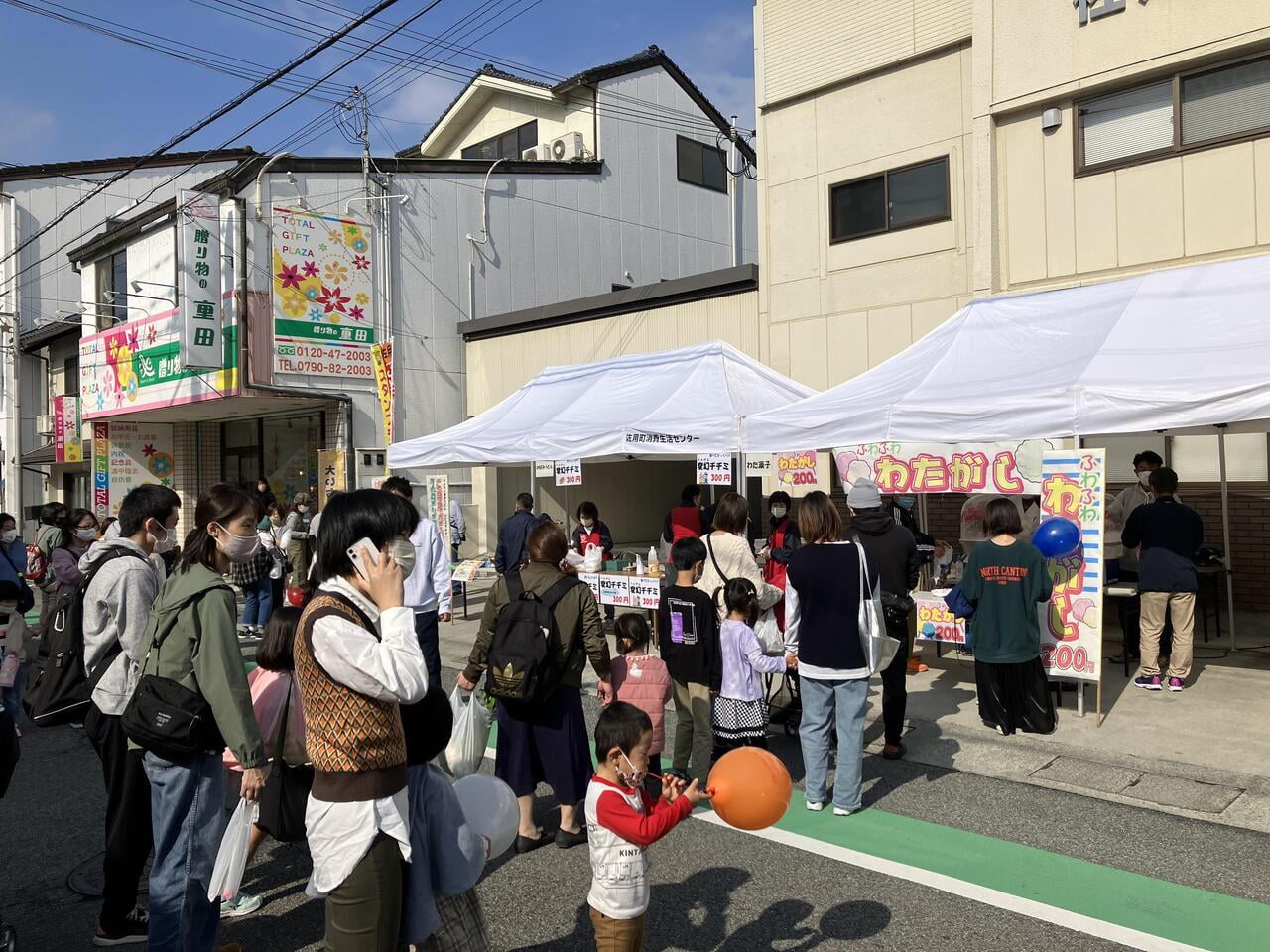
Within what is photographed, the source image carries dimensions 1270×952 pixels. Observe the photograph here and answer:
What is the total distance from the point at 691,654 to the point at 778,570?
3.24m

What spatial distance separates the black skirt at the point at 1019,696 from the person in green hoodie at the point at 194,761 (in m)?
5.05

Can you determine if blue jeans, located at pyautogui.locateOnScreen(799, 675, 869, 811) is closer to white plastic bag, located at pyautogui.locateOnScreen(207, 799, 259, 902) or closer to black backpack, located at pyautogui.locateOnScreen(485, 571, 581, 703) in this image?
black backpack, located at pyautogui.locateOnScreen(485, 571, 581, 703)

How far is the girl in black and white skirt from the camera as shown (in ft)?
17.5

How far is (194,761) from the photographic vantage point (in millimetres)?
3371

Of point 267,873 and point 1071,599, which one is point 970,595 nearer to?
point 1071,599

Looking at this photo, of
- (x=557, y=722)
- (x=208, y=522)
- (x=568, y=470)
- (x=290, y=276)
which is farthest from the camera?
(x=290, y=276)

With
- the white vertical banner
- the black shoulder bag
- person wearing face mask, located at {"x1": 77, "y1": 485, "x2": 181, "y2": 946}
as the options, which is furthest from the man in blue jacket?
the white vertical banner

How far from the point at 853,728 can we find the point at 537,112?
1965cm

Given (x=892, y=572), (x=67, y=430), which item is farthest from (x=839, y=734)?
(x=67, y=430)

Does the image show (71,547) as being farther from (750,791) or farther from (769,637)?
(750,791)

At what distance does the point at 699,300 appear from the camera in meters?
15.0

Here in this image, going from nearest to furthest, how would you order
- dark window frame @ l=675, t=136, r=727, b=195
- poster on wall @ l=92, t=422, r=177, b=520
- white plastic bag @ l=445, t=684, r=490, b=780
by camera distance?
white plastic bag @ l=445, t=684, r=490, b=780, poster on wall @ l=92, t=422, r=177, b=520, dark window frame @ l=675, t=136, r=727, b=195

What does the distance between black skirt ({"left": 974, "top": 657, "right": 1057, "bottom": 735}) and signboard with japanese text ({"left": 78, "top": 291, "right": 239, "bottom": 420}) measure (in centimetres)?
1463

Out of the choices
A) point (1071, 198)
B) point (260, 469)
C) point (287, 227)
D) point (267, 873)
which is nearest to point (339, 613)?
point (267, 873)
